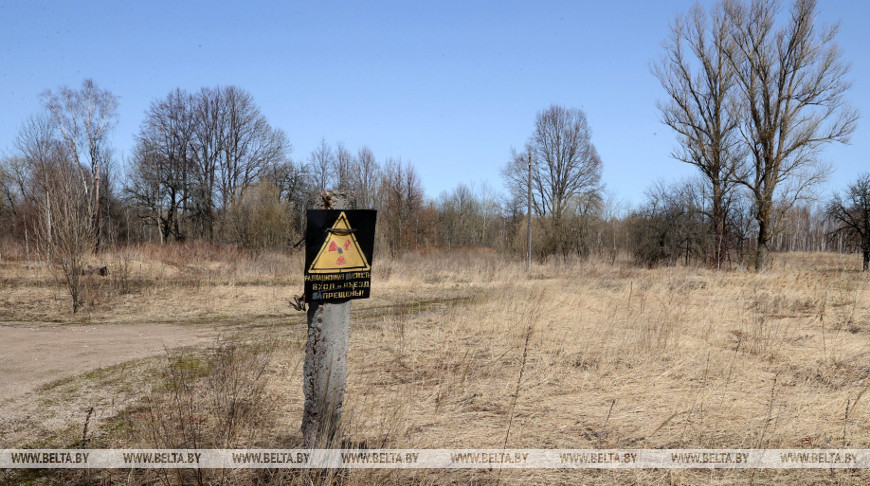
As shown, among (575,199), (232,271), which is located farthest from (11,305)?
(575,199)

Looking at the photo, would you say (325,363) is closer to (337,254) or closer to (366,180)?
(337,254)

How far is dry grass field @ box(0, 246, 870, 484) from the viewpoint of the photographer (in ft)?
11.6

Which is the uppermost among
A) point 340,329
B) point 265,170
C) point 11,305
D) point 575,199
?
point 265,170

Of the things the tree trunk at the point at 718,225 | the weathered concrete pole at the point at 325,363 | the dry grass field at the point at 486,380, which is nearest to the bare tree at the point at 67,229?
the dry grass field at the point at 486,380

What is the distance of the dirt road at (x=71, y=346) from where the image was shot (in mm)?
5773

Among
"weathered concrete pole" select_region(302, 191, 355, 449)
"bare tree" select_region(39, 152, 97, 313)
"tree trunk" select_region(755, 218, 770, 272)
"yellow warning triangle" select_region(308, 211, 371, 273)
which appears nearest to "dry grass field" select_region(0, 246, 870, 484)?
"weathered concrete pole" select_region(302, 191, 355, 449)

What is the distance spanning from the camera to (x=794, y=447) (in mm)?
3553

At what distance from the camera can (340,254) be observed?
2865mm

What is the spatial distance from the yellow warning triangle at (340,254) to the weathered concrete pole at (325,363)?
0.17 m

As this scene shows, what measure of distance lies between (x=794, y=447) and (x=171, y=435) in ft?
14.1

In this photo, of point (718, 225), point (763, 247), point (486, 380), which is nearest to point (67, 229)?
point (486, 380)

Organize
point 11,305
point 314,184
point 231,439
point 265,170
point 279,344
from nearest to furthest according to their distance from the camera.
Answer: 1. point 231,439
2. point 279,344
3. point 11,305
4. point 265,170
5. point 314,184

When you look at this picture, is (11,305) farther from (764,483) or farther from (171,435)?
(764,483)

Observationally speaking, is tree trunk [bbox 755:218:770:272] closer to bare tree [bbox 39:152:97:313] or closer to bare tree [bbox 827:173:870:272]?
bare tree [bbox 827:173:870:272]
